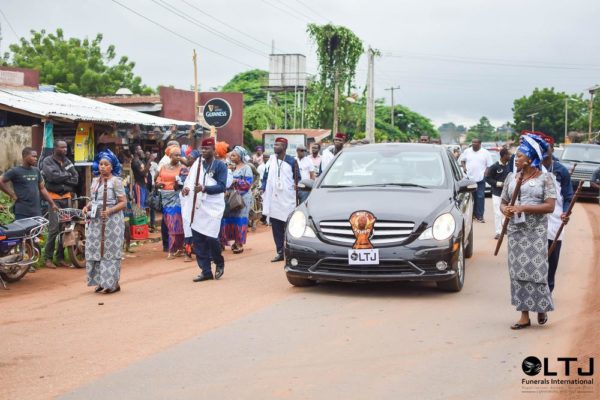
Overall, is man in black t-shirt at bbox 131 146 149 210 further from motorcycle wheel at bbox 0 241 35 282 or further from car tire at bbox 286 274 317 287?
car tire at bbox 286 274 317 287

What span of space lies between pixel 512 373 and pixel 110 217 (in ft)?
18.3

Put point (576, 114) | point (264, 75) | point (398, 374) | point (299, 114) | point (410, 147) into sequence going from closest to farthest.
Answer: point (398, 374) < point (410, 147) < point (299, 114) < point (264, 75) < point (576, 114)

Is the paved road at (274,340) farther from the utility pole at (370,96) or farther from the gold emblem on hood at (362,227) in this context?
the utility pole at (370,96)

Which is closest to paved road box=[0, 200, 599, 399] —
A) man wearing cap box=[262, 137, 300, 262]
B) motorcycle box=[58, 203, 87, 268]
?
motorcycle box=[58, 203, 87, 268]

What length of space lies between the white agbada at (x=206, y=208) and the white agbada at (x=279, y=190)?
2097mm

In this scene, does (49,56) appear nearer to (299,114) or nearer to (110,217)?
(299,114)

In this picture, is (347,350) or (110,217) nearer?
(347,350)

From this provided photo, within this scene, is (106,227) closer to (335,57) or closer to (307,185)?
(307,185)

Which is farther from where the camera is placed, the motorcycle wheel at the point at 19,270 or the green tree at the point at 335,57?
the green tree at the point at 335,57

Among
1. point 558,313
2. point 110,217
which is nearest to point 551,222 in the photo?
point 558,313

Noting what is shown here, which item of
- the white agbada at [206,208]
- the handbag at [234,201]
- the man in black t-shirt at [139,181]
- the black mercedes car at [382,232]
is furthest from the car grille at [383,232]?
the man in black t-shirt at [139,181]

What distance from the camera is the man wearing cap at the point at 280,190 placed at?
513 inches

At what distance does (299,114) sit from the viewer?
58875 mm

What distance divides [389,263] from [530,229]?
1.95 metres
